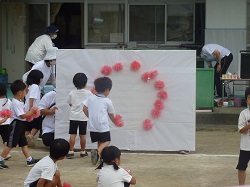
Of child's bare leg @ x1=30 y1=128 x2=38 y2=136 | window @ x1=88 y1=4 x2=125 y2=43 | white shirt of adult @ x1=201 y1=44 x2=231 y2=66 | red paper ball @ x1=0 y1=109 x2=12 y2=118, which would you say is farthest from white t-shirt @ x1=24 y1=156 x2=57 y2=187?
window @ x1=88 y1=4 x2=125 y2=43

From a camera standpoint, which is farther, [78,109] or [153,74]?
[153,74]

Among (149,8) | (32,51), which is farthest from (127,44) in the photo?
(32,51)

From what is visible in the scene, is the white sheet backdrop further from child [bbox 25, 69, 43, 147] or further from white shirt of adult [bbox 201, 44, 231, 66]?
→ white shirt of adult [bbox 201, 44, 231, 66]

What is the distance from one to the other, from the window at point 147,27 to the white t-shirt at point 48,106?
271 inches

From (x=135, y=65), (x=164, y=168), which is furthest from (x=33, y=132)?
(x=164, y=168)

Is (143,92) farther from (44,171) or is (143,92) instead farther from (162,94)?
(44,171)

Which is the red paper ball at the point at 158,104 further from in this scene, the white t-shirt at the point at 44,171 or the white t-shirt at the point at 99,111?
the white t-shirt at the point at 44,171

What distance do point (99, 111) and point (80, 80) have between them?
35.1 inches

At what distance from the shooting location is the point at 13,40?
17.5 m

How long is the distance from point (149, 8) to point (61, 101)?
7302mm

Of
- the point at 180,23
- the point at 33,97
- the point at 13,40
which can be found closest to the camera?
the point at 33,97

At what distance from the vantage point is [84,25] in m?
17.3

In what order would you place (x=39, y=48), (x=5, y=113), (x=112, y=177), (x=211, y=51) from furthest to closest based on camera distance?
(x=211, y=51)
(x=39, y=48)
(x=5, y=113)
(x=112, y=177)

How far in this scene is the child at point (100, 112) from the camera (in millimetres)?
9359
